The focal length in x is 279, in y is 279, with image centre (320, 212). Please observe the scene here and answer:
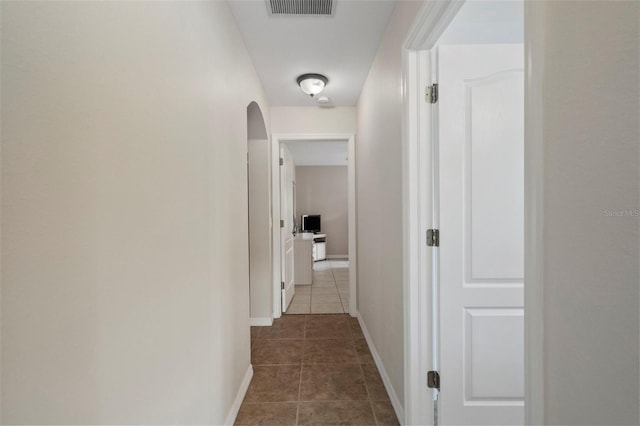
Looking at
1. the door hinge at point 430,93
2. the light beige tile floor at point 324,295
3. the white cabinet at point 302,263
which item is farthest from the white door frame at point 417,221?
the white cabinet at point 302,263

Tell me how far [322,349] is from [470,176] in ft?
Result: 6.36

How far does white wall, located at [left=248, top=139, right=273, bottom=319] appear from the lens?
121 inches

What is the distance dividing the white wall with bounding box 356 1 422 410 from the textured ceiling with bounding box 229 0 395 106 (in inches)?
4.5

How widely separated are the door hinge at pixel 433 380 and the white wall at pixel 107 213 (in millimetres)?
1104

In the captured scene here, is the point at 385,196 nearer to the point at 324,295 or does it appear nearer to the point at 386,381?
the point at 386,381

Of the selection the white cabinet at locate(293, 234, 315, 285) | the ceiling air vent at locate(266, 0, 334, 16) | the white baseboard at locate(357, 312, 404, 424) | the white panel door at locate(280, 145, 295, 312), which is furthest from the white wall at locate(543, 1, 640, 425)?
the white cabinet at locate(293, 234, 315, 285)

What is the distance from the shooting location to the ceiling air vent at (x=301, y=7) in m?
1.63

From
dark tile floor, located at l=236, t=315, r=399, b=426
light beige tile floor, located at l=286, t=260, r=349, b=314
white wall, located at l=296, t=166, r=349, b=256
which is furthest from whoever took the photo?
white wall, located at l=296, t=166, r=349, b=256

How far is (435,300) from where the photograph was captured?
146cm

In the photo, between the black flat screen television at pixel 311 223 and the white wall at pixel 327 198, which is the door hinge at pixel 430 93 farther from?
the white wall at pixel 327 198

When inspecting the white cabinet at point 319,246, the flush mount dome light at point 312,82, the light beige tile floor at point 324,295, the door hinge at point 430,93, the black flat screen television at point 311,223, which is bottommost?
the light beige tile floor at point 324,295

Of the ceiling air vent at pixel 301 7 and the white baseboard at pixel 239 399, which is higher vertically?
the ceiling air vent at pixel 301 7

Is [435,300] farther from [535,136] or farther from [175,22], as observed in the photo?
[175,22]

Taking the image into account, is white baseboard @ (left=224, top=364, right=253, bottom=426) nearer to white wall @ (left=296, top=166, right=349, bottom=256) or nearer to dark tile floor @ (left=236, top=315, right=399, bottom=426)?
dark tile floor @ (left=236, top=315, right=399, bottom=426)
